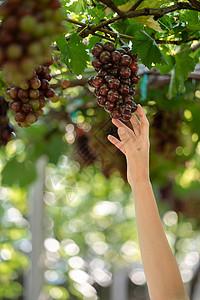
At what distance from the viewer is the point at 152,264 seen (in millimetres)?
997

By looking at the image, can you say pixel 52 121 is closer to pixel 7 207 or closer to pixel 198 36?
pixel 198 36

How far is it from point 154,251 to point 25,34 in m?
0.75

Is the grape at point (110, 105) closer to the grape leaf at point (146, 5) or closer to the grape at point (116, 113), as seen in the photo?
the grape at point (116, 113)

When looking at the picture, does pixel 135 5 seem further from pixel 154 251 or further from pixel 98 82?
pixel 154 251

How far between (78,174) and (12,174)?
1.49ft

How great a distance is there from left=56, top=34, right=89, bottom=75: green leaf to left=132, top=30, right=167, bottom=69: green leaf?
0.35 feet

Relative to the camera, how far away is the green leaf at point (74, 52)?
0.82m

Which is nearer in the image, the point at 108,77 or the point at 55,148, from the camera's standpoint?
the point at 108,77

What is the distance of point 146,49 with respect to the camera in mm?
798

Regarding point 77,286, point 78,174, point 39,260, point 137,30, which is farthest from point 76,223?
point 137,30

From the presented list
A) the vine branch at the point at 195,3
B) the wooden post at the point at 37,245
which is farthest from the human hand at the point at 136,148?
the wooden post at the point at 37,245

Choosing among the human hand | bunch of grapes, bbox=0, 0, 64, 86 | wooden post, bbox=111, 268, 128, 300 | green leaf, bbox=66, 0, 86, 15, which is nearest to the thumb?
the human hand

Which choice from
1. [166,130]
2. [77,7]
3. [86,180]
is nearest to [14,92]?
[77,7]

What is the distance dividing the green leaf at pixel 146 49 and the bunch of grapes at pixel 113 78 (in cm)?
3
